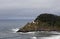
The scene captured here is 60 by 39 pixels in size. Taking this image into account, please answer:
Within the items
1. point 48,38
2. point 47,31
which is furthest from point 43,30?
point 48,38

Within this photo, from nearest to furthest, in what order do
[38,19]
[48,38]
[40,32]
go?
[48,38], [40,32], [38,19]

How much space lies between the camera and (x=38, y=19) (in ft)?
351

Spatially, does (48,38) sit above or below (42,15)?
below

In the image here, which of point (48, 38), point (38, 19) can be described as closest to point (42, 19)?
point (38, 19)

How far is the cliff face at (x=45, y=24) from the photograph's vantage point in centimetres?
10175

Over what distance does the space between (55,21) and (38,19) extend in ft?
22.7

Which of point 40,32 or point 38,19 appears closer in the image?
point 40,32

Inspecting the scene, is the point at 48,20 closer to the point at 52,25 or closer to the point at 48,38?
the point at 52,25

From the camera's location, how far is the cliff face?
102m

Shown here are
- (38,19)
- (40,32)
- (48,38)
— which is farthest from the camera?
(38,19)

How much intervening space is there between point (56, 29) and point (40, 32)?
20.0 ft

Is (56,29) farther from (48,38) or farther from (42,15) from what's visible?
(48,38)

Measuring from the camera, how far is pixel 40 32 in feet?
329

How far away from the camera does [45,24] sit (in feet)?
337
